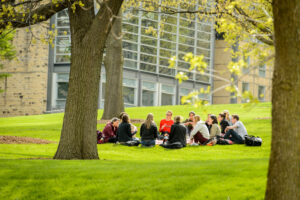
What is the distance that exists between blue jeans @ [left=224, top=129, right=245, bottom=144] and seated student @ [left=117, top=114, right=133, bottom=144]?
3.59 m

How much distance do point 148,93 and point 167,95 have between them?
2561mm

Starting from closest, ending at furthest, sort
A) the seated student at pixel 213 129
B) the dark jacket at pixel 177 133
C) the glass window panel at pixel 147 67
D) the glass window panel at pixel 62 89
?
the dark jacket at pixel 177 133
the seated student at pixel 213 129
the glass window panel at pixel 62 89
the glass window panel at pixel 147 67

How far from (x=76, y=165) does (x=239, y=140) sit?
28.6 ft

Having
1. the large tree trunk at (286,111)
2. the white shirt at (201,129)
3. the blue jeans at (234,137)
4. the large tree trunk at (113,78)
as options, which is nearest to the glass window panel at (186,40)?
the large tree trunk at (113,78)

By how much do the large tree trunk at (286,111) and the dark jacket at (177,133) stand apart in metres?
10.6

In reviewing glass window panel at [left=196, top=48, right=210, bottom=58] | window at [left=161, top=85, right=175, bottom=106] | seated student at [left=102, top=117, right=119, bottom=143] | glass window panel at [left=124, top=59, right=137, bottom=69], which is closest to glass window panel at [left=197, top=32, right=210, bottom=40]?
glass window panel at [left=196, top=48, right=210, bottom=58]

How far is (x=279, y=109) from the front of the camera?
615 cm

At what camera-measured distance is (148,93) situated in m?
44.1

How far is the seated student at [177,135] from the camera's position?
55.1 feet

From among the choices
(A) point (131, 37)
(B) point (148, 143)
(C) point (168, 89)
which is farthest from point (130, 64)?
(B) point (148, 143)

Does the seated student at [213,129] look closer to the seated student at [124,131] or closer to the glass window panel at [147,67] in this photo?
the seated student at [124,131]

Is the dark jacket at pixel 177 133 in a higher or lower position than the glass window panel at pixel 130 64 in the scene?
lower

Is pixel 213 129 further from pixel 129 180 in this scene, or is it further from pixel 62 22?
pixel 62 22

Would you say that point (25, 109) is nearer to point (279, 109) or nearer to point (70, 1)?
point (70, 1)
